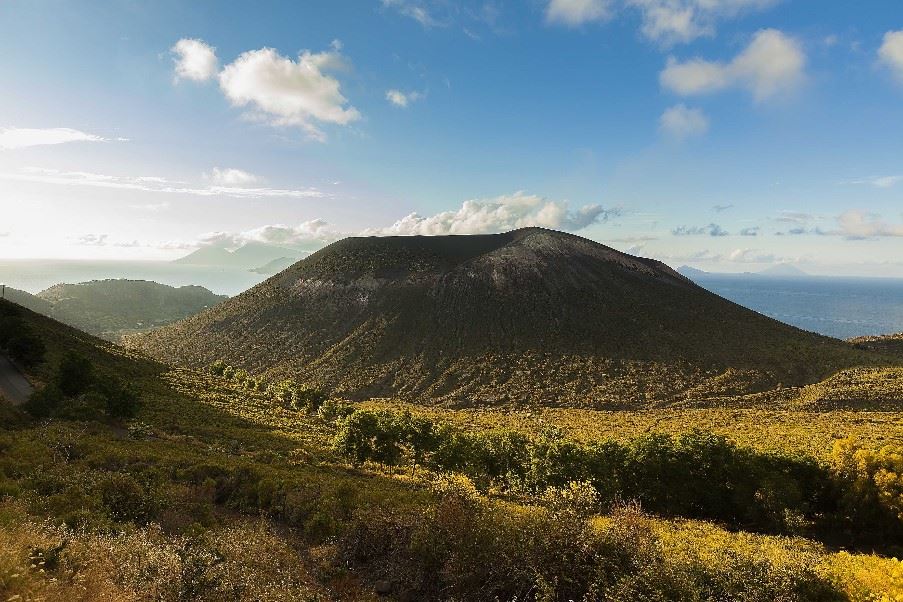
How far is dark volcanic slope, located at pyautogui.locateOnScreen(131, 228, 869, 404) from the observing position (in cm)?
9981

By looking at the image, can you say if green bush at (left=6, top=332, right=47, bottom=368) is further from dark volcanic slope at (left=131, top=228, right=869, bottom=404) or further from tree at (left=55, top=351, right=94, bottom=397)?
dark volcanic slope at (left=131, top=228, right=869, bottom=404)

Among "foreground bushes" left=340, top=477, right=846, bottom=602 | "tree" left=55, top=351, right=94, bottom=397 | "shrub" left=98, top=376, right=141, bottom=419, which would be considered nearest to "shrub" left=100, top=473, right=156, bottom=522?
"foreground bushes" left=340, top=477, right=846, bottom=602

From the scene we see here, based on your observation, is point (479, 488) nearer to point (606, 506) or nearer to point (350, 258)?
point (606, 506)

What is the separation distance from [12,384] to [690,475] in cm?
6042

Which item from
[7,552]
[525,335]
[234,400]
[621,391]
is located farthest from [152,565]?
[525,335]

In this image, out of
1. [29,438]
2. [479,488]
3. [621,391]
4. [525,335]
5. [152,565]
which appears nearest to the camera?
[152,565]

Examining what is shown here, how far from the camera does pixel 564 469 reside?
3522 centimetres

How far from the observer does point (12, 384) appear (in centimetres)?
3922

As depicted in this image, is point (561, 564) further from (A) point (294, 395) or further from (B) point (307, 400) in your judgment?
(A) point (294, 395)

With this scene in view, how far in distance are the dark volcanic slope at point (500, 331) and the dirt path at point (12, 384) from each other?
60437 mm

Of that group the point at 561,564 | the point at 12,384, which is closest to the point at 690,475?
the point at 561,564

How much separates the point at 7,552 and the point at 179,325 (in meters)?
154

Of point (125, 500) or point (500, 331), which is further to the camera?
point (500, 331)

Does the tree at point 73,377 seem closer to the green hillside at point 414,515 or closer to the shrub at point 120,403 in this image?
the green hillside at point 414,515
